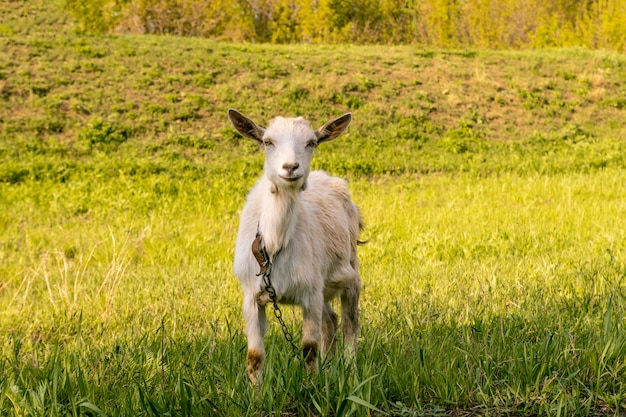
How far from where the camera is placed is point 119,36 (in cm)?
2445

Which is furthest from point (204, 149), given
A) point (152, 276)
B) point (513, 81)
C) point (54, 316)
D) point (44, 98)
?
point (513, 81)

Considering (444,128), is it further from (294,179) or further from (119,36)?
(294,179)

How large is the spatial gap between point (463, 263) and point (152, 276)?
3572mm

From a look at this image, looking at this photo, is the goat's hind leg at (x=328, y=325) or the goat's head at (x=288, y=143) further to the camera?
the goat's hind leg at (x=328, y=325)

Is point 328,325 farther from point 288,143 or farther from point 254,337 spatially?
point 288,143

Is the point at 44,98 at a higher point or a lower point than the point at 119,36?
lower

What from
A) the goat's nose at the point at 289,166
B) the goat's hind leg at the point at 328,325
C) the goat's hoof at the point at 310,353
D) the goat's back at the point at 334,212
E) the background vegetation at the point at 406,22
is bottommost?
the goat's hind leg at the point at 328,325

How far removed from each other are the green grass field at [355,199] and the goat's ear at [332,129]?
48.9 inches

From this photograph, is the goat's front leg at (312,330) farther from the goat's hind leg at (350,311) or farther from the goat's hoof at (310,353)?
the goat's hind leg at (350,311)

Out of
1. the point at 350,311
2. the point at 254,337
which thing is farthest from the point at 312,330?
the point at 350,311

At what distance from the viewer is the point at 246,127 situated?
12.4ft

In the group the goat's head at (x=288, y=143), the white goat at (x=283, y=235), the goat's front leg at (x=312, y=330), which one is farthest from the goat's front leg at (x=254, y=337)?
the goat's head at (x=288, y=143)

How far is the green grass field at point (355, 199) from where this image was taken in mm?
3123

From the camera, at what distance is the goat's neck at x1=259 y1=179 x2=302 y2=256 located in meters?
3.65
